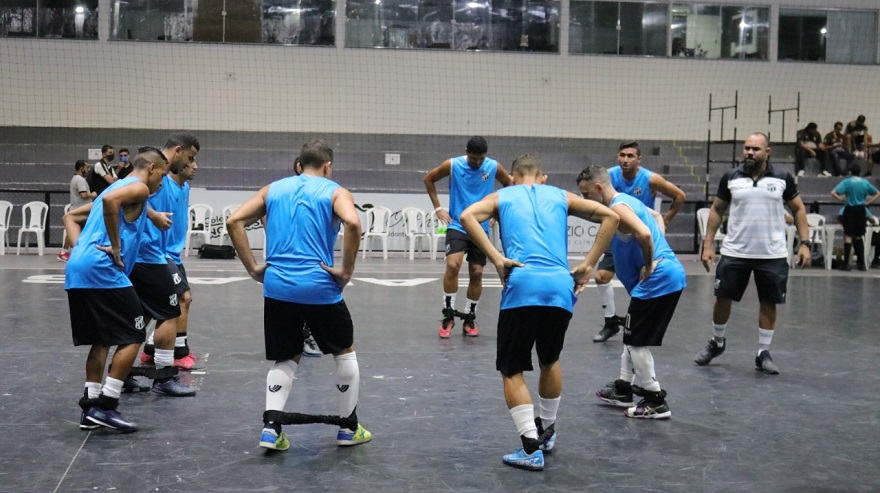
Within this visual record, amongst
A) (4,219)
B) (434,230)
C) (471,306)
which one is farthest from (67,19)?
(471,306)

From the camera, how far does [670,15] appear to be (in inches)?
974

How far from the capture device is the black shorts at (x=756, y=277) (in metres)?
7.86

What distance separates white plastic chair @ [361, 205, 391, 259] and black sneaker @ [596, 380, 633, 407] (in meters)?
11.2

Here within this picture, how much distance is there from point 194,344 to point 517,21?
17.4 m

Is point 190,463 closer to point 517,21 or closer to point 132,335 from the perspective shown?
point 132,335

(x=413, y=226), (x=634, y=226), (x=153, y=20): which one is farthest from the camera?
(x=153, y=20)

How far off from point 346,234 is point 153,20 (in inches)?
789

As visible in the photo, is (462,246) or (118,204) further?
(462,246)

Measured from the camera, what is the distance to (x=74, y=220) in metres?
6.11

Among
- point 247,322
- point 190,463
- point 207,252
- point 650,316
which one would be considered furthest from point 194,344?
point 207,252

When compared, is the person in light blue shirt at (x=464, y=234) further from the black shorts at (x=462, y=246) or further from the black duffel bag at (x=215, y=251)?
the black duffel bag at (x=215, y=251)

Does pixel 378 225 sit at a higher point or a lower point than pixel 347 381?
higher

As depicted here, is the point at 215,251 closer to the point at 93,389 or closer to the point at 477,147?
the point at 477,147

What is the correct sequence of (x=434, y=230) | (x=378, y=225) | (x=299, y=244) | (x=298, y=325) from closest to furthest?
(x=299, y=244)
(x=298, y=325)
(x=378, y=225)
(x=434, y=230)
